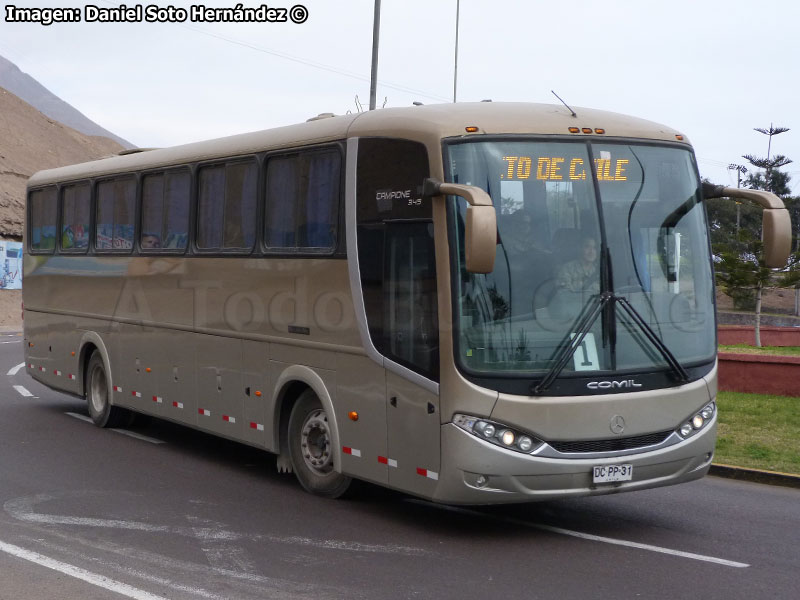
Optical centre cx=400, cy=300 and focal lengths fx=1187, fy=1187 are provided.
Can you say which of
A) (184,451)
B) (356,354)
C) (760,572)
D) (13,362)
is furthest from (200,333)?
(13,362)

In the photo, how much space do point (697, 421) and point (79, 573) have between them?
4.57 metres

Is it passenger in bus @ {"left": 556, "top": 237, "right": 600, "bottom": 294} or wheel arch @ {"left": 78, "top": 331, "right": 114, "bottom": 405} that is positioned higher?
passenger in bus @ {"left": 556, "top": 237, "right": 600, "bottom": 294}

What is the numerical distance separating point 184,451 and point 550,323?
6217mm

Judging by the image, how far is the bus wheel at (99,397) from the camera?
14.9 meters

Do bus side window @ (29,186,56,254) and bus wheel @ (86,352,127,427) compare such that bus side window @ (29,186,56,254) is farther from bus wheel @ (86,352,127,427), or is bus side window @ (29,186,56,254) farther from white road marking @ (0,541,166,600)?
white road marking @ (0,541,166,600)

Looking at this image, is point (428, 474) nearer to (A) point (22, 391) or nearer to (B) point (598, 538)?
(B) point (598, 538)

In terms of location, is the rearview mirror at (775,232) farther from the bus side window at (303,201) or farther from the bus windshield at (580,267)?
the bus side window at (303,201)

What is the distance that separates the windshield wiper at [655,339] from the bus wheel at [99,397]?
816 centimetres

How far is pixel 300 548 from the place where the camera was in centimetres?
833

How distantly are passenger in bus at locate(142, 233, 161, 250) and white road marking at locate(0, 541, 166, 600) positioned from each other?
5409 millimetres

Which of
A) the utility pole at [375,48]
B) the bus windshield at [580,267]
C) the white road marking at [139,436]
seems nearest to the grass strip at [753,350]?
the utility pole at [375,48]

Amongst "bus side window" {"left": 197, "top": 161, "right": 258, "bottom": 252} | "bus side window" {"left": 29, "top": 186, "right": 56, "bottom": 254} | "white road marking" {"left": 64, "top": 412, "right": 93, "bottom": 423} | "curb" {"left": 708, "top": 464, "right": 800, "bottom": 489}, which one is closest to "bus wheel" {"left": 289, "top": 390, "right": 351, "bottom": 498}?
"bus side window" {"left": 197, "top": 161, "right": 258, "bottom": 252}

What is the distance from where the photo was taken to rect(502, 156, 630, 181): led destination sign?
28.1 feet

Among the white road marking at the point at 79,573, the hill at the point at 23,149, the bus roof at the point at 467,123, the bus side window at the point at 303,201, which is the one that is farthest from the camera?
the hill at the point at 23,149
